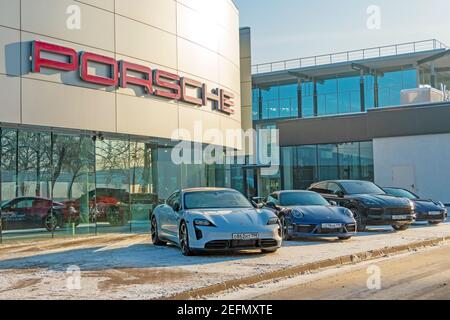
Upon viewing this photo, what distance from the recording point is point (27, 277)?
941 cm

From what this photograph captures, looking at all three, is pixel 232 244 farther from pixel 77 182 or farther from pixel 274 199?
pixel 77 182

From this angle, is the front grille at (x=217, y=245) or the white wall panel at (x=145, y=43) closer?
the front grille at (x=217, y=245)

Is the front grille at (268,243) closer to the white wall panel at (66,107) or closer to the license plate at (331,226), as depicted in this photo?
the license plate at (331,226)

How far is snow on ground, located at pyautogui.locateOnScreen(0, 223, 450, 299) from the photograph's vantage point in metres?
8.03

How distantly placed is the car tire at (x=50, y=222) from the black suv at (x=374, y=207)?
8.52m

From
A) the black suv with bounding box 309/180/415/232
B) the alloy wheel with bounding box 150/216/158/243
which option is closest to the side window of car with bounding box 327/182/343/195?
the black suv with bounding box 309/180/415/232

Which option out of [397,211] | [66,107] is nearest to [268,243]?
[397,211]

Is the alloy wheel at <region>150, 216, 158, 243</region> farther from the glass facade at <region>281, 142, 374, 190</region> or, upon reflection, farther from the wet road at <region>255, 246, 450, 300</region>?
the glass facade at <region>281, 142, 374, 190</region>

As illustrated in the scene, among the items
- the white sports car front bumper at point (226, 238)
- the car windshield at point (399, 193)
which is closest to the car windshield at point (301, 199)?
the white sports car front bumper at point (226, 238)

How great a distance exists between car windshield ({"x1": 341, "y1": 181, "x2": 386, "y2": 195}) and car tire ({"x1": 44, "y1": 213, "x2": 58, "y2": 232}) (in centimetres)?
900

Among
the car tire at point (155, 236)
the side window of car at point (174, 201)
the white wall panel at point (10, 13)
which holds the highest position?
the white wall panel at point (10, 13)

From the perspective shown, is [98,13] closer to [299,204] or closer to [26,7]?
[26,7]

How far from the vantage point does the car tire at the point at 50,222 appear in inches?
664
